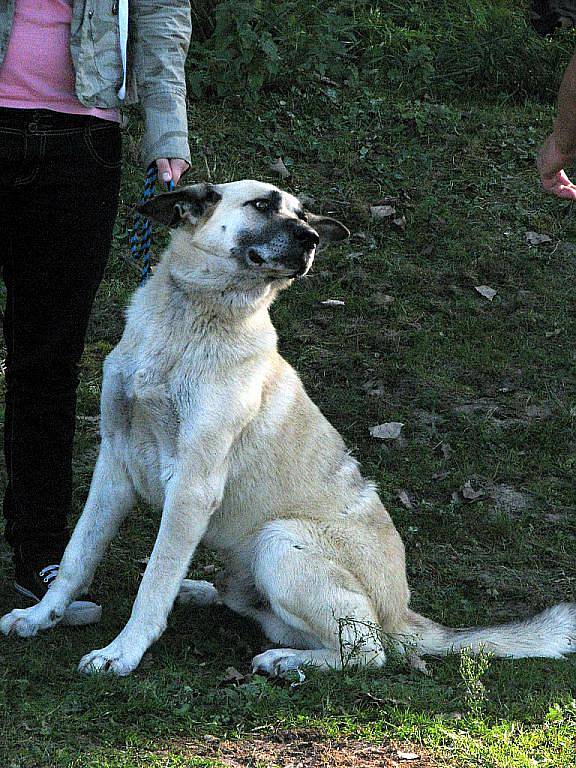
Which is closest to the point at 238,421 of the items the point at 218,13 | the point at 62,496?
the point at 62,496

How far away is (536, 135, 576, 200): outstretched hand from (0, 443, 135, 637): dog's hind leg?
1722 millimetres

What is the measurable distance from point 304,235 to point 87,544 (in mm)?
1289

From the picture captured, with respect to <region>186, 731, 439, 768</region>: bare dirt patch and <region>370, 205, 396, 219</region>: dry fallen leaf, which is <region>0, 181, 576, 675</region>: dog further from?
<region>370, 205, 396, 219</region>: dry fallen leaf

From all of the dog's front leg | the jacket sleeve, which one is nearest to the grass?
the dog's front leg

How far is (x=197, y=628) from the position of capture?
3678 millimetres

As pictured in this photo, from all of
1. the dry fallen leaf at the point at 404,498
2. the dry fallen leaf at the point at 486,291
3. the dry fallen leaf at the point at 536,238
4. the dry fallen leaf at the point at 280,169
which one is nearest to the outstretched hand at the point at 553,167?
the dry fallen leaf at the point at 404,498

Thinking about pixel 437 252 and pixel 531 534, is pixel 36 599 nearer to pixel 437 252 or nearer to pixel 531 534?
pixel 531 534

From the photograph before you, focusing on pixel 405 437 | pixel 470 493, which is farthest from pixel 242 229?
pixel 405 437

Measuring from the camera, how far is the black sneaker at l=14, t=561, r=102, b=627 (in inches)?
138

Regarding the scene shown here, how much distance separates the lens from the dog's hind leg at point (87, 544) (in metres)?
3.40

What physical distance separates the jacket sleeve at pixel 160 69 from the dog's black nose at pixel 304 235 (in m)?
0.46

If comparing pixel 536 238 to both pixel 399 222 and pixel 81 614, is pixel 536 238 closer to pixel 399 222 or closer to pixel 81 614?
pixel 399 222

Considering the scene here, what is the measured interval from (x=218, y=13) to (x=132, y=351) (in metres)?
4.98

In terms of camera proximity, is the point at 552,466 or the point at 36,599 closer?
the point at 36,599
